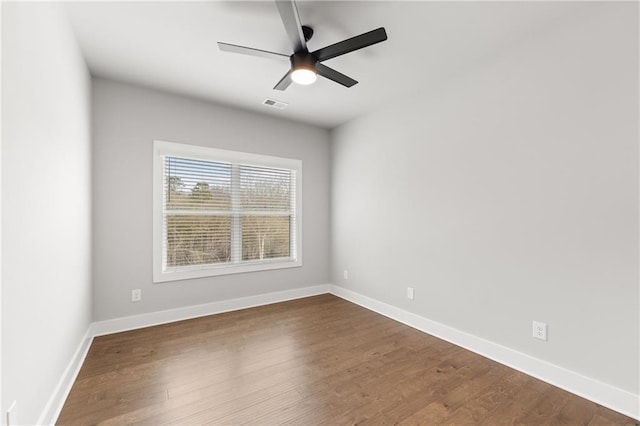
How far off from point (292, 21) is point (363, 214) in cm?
262

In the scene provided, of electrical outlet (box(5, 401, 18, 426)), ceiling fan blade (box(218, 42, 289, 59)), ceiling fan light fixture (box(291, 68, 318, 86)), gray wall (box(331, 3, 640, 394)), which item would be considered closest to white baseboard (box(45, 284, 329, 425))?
electrical outlet (box(5, 401, 18, 426))

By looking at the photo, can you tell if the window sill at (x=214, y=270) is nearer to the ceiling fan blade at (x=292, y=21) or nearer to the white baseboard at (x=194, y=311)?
the white baseboard at (x=194, y=311)

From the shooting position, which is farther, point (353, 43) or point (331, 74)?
point (331, 74)

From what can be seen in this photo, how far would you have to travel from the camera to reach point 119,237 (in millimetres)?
3020

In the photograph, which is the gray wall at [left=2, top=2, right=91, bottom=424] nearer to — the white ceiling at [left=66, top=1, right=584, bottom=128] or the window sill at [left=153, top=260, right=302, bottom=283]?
the white ceiling at [left=66, top=1, right=584, bottom=128]

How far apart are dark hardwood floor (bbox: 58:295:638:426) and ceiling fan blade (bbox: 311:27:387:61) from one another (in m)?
2.38

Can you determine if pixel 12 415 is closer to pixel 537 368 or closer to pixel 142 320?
pixel 142 320

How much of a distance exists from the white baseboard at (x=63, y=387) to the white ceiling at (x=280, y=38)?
8.25ft

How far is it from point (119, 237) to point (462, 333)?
143 inches

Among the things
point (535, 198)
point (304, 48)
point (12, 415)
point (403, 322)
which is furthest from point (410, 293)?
point (12, 415)

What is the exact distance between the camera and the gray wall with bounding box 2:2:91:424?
120cm

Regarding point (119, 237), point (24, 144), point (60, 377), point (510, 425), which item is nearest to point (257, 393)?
point (60, 377)

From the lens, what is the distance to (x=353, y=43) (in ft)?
6.27

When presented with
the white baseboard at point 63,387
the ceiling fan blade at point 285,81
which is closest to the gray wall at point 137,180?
the white baseboard at point 63,387
